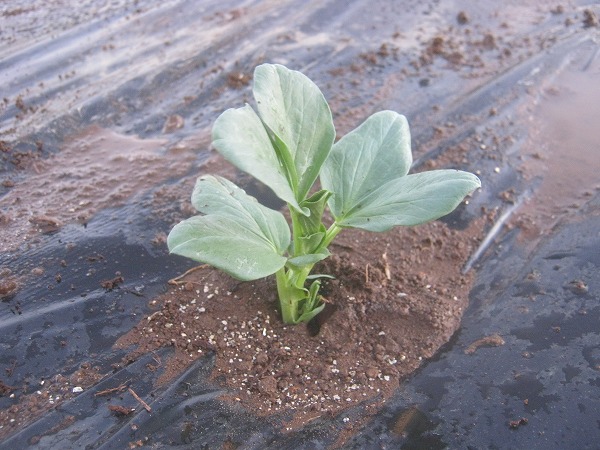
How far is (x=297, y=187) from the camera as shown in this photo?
145cm

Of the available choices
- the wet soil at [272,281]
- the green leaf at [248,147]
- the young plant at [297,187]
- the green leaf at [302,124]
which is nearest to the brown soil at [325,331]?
the wet soil at [272,281]

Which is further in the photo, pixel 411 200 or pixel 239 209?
pixel 239 209

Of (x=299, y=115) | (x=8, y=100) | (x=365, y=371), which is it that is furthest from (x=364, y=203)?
(x=8, y=100)

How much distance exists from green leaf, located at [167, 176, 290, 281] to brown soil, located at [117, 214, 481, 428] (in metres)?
0.33

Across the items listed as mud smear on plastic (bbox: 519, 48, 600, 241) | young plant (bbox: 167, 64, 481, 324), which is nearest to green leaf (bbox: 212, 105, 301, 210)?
young plant (bbox: 167, 64, 481, 324)

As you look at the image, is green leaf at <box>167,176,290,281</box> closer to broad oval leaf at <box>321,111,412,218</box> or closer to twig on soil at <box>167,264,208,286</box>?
broad oval leaf at <box>321,111,412,218</box>

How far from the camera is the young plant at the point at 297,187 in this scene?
1229 millimetres

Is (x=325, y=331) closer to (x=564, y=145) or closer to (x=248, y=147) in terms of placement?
(x=248, y=147)

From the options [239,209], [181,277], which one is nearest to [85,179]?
[181,277]

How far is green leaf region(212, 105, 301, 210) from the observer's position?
1.10 meters

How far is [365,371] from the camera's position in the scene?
5.23ft

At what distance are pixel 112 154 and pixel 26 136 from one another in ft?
1.42

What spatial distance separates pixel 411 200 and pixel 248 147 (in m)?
0.43

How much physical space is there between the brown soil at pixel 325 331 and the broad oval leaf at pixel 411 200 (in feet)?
1.33
